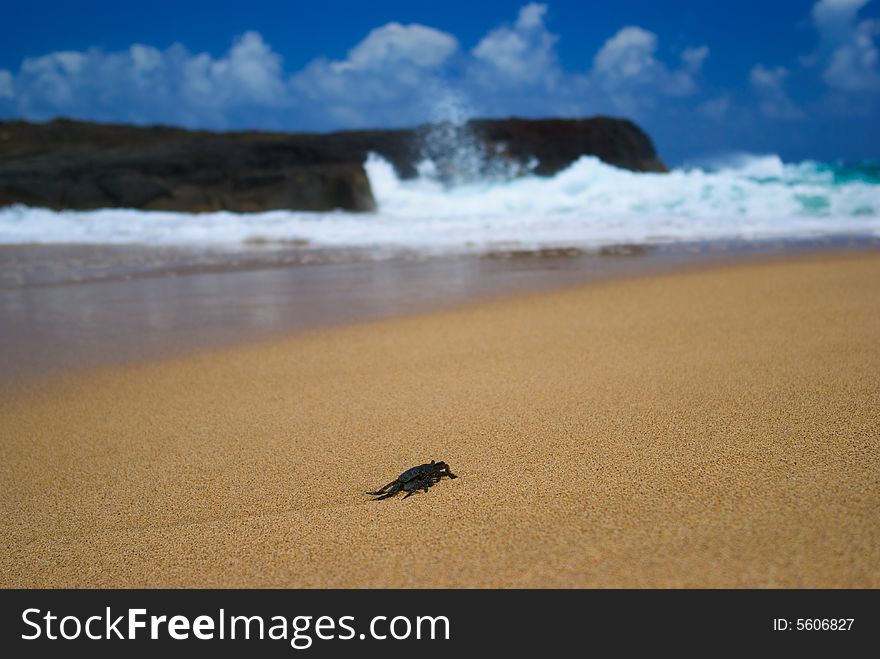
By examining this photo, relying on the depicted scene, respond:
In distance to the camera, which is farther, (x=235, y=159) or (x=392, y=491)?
(x=235, y=159)

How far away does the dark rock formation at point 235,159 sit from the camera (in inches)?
758

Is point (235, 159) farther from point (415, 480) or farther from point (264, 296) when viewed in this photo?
point (415, 480)

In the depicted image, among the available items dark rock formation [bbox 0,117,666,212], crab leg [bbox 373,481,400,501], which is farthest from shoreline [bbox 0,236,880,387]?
dark rock formation [bbox 0,117,666,212]

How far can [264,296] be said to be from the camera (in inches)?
210

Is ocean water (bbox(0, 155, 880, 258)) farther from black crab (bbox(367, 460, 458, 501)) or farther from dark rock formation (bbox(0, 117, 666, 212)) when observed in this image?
black crab (bbox(367, 460, 458, 501))

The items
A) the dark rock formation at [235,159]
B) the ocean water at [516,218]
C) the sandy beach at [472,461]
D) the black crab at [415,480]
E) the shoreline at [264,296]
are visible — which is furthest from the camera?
the dark rock formation at [235,159]

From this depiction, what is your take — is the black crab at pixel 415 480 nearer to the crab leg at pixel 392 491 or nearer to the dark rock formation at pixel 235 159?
the crab leg at pixel 392 491

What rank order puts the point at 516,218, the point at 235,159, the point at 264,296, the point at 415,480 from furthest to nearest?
the point at 235,159 → the point at 516,218 → the point at 264,296 → the point at 415,480

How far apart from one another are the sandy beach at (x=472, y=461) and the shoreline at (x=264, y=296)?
1.56 ft

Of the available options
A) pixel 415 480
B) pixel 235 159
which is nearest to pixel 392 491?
pixel 415 480

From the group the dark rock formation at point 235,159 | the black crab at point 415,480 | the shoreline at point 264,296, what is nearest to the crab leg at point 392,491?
the black crab at point 415,480

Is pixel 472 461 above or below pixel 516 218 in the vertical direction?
below

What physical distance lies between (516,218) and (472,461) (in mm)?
13437

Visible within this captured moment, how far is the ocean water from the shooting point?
10.6m
